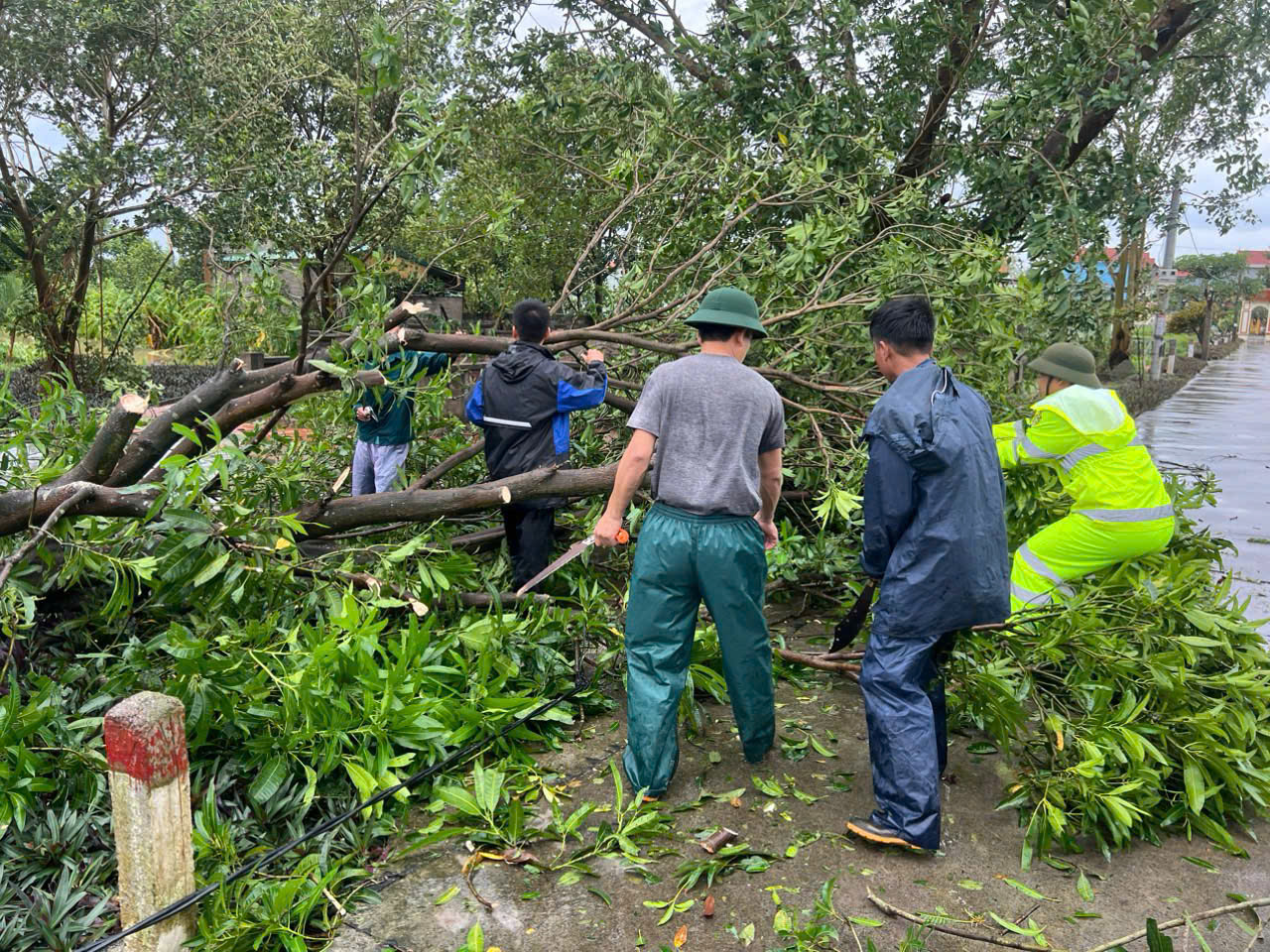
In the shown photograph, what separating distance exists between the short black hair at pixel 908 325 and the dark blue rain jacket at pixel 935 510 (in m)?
0.13

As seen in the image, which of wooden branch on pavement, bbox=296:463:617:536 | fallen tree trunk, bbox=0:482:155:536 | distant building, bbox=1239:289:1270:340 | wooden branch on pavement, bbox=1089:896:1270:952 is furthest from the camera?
distant building, bbox=1239:289:1270:340

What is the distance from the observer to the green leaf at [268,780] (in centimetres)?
315

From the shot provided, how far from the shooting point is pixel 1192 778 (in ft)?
11.0

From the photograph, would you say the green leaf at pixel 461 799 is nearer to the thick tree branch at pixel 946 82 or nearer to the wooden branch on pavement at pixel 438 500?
the wooden branch on pavement at pixel 438 500

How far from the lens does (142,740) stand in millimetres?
2422

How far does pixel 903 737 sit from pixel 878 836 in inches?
13.6

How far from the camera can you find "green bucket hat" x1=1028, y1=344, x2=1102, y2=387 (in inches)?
169

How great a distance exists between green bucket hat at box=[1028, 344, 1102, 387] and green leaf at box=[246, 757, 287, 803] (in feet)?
12.0

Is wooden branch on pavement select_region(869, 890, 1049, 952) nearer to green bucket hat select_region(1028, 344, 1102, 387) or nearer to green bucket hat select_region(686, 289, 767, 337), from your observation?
green bucket hat select_region(686, 289, 767, 337)

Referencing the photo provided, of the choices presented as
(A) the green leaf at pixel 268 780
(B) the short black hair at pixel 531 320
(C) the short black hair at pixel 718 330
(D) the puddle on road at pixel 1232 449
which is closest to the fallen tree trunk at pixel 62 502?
(A) the green leaf at pixel 268 780

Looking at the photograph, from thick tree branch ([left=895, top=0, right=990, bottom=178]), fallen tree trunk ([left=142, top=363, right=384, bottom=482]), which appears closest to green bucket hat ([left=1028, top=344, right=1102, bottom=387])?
fallen tree trunk ([left=142, top=363, right=384, bottom=482])

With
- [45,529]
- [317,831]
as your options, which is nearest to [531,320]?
[45,529]

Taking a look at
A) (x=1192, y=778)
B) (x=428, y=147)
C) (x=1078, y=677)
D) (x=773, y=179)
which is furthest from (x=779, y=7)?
(x=1192, y=778)

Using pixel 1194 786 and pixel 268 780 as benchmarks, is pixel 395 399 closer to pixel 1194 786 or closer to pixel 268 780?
pixel 268 780
